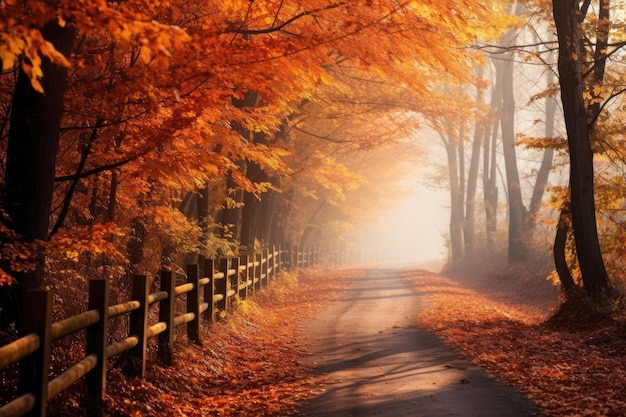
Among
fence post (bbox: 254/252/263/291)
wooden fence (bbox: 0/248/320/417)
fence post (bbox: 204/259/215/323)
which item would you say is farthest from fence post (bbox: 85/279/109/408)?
fence post (bbox: 254/252/263/291)

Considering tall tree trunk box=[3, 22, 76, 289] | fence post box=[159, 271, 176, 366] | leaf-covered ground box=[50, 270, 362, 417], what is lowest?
leaf-covered ground box=[50, 270, 362, 417]

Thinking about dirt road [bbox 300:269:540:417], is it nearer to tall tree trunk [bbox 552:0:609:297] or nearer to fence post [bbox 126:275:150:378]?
fence post [bbox 126:275:150:378]

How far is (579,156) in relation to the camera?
13.8 meters

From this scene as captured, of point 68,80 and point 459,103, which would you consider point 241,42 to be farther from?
point 459,103

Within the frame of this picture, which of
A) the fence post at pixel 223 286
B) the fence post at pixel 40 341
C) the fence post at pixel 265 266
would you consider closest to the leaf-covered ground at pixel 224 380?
the fence post at pixel 223 286

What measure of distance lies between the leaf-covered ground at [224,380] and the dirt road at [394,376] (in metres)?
0.42

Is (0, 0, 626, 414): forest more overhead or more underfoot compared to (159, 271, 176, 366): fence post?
more overhead

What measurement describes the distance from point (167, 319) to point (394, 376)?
10.6 ft

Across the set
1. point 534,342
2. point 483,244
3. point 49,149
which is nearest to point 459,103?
point 534,342

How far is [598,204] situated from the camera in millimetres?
15562

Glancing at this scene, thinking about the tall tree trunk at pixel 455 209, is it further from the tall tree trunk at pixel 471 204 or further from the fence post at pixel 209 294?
the fence post at pixel 209 294

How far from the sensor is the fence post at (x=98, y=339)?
688cm

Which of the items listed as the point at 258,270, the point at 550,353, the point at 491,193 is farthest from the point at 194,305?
the point at 491,193

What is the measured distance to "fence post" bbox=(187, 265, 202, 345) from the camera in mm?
10883
